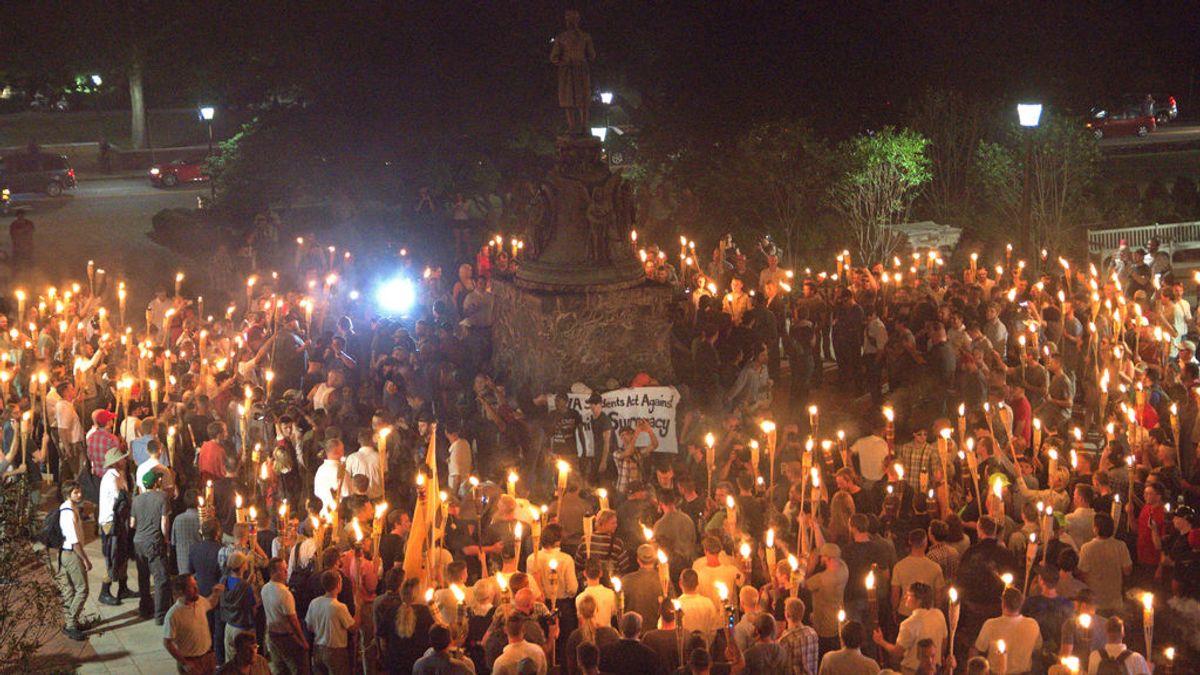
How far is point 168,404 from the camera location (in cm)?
1720

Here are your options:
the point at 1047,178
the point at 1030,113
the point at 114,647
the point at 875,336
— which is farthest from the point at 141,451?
the point at 1047,178

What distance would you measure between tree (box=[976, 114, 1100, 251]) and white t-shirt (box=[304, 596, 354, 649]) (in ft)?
65.8

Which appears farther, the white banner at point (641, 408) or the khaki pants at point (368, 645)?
the white banner at point (641, 408)

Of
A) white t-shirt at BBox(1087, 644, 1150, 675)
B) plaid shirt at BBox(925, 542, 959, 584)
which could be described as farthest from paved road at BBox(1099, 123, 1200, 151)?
white t-shirt at BBox(1087, 644, 1150, 675)

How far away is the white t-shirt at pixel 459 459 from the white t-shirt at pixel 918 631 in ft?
18.5

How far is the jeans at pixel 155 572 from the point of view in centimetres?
1417

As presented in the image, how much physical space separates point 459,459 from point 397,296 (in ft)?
28.7

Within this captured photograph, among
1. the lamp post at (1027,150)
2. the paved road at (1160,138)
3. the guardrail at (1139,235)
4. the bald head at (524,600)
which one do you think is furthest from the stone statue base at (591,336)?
the paved road at (1160,138)

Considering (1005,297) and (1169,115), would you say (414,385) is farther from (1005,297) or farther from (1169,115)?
(1169,115)

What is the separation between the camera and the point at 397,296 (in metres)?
23.8

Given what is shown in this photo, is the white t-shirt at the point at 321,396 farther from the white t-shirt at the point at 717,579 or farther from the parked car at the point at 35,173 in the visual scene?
the parked car at the point at 35,173

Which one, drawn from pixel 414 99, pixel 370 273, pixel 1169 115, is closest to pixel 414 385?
pixel 370 273

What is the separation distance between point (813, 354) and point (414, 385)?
5.80 m

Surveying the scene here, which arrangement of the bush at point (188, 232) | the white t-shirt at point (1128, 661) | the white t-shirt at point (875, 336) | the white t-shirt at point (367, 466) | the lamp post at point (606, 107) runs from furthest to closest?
1. the lamp post at point (606, 107)
2. the bush at point (188, 232)
3. the white t-shirt at point (875, 336)
4. the white t-shirt at point (367, 466)
5. the white t-shirt at point (1128, 661)
